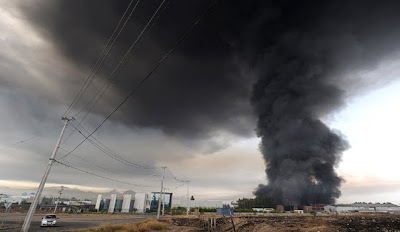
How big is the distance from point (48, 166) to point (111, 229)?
10060mm

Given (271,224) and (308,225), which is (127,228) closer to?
(271,224)

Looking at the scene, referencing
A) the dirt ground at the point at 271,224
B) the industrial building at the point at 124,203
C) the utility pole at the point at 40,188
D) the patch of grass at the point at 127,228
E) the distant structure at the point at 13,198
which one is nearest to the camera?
the utility pole at the point at 40,188

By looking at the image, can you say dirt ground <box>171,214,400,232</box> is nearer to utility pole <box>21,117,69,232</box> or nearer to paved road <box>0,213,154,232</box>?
paved road <box>0,213,154,232</box>

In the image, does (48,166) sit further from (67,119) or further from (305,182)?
(305,182)

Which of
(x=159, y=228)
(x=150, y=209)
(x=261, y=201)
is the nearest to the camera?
(x=159, y=228)

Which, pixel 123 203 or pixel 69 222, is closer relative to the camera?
pixel 69 222

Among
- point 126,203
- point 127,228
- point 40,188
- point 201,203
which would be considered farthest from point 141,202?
point 40,188

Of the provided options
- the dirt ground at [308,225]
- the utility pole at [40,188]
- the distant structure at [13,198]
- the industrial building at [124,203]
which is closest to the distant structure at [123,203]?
the industrial building at [124,203]

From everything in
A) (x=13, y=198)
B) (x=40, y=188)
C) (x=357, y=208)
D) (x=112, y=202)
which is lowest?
(x=40, y=188)

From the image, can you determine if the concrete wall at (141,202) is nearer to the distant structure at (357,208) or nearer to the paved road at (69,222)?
the paved road at (69,222)

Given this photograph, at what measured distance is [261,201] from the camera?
146 metres

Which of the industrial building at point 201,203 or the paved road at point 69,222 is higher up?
the industrial building at point 201,203

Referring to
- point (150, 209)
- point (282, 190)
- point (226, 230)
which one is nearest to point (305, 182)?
point (282, 190)

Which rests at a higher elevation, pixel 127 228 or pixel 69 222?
pixel 69 222
